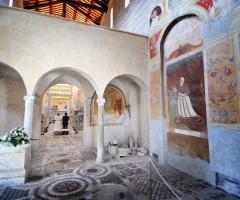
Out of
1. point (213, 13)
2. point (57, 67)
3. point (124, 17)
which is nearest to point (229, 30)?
point (213, 13)

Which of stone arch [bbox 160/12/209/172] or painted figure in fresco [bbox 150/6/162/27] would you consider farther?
painted figure in fresco [bbox 150/6/162/27]

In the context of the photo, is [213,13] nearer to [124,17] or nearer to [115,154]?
[115,154]

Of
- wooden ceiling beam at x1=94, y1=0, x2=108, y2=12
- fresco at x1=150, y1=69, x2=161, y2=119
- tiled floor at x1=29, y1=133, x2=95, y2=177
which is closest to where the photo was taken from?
tiled floor at x1=29, y1=133, x2=95, y2=177

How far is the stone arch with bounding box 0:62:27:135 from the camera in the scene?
8578mm

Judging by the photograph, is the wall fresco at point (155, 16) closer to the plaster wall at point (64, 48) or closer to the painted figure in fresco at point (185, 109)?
the plaster wall at point (64, 48)

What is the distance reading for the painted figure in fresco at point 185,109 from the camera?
516 cm

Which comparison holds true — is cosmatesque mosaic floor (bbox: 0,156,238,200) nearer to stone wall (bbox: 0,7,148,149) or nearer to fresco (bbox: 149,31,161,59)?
stone wall (bbox: 0,7,148,149)

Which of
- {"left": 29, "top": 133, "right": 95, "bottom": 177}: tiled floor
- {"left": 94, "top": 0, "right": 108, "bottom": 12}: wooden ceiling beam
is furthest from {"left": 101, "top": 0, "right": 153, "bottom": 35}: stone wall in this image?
{"left": 29, "top": 133, "right": 95, "bottom": 177}: tiled floor

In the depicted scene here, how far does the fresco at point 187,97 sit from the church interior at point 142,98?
0.11ft

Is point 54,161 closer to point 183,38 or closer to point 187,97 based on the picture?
point 187,97

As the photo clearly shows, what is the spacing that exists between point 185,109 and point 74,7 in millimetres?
15992

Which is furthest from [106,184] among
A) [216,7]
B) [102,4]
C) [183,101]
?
[102,4]

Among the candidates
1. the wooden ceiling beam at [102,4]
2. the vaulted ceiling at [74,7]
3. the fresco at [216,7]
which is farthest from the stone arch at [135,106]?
the wooden ceiling beam at [102,4]

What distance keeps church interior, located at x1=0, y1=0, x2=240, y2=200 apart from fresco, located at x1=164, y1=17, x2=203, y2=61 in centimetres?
4
